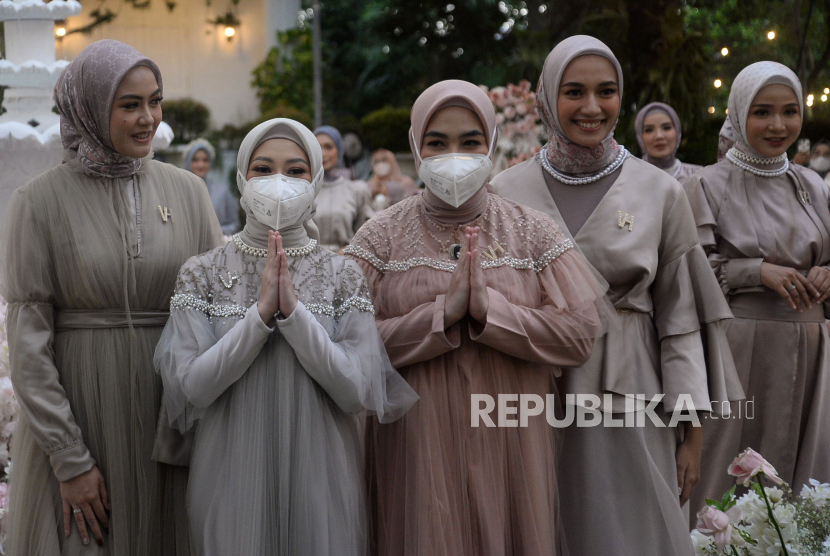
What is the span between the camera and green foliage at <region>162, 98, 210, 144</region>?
739 inches

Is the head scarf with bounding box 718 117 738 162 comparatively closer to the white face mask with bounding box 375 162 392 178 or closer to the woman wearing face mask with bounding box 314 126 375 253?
the woman wearing face mask with bounding box 314 126 375 253

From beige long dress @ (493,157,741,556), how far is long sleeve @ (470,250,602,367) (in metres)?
0.24

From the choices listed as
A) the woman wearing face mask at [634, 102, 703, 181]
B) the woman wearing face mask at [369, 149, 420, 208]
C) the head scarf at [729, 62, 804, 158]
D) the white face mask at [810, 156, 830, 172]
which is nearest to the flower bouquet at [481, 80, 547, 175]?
the woman wearing face mask at [369, 149, 420, 208]

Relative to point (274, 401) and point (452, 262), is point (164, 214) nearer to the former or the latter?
point (274, 401)

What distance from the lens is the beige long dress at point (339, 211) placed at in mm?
7789

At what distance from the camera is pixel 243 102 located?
787 inches

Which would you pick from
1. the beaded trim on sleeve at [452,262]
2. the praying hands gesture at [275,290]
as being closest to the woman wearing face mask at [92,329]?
the praying hands gesture at [275,290]

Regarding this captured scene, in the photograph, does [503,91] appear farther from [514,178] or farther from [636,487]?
[636,487]

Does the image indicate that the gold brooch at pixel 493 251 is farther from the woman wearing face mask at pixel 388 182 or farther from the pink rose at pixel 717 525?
the woman wearing face mask at pixel 388 182

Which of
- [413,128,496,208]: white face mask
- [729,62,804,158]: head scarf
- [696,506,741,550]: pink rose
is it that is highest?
[729,62,804,158]: head scarf

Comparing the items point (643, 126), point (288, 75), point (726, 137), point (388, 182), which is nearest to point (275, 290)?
point (726, 137)

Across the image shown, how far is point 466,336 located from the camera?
3146 millimetres
